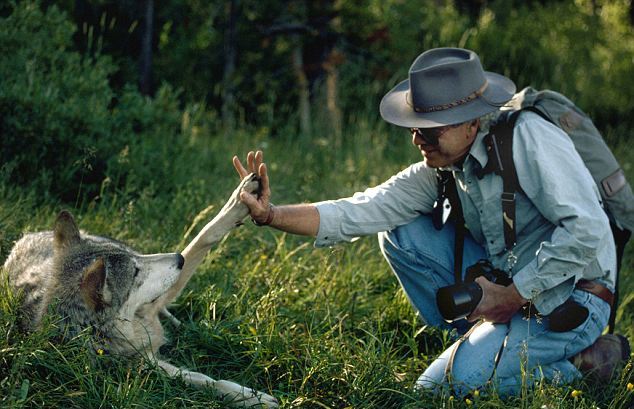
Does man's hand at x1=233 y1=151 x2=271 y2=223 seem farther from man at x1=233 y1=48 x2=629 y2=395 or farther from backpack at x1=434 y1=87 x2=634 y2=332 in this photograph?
backpack at x1=434 y1=87 x2=634 y2=332

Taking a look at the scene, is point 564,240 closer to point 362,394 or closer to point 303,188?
point 362,394

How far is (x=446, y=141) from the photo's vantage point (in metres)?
4.21

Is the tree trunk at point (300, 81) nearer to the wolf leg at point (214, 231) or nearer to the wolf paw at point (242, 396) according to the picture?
the wolf leg at point (214, 231)

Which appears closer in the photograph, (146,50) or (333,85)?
(146,50)

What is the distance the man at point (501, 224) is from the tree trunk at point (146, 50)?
3.86 metres

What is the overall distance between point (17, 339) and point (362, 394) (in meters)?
1.72

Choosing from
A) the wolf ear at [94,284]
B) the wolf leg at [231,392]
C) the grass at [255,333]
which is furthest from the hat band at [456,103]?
the wolf ear at [94,284]

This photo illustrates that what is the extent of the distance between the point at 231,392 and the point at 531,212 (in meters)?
1.89

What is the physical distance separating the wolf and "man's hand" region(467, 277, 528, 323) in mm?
1209

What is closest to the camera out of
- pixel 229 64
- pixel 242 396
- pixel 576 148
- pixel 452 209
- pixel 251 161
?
pixel 242 396

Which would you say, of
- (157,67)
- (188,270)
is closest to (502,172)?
(188,270)

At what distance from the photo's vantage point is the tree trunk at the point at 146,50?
7637mm

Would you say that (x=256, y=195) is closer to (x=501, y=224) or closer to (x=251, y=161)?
(x=251, y=161)

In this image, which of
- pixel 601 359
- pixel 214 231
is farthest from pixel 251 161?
pixel 601 359
